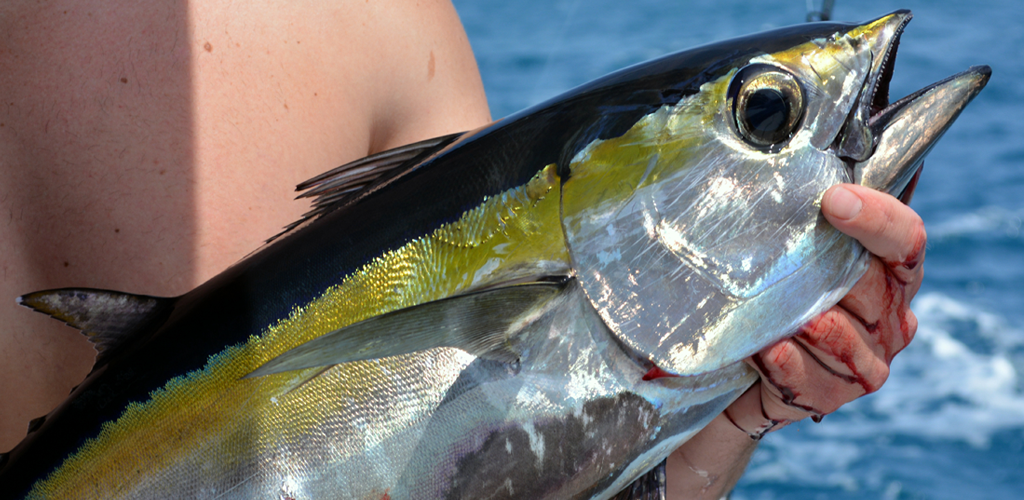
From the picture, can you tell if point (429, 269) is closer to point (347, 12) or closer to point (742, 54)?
point (742, 54)

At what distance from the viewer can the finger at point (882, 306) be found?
125 cm

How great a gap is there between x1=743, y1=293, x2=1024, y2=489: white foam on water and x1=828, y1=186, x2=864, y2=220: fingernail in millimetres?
4717

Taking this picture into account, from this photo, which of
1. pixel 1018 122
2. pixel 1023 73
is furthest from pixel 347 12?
pixel 1023 73

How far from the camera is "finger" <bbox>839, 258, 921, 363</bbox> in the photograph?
4.09 ft

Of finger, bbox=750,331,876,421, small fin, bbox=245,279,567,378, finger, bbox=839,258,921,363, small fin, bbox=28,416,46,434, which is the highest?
small fin, bbox=245,279,567,378

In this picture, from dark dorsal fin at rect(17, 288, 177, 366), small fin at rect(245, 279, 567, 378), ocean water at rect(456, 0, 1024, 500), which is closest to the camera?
small fin at rect(245, 279, 567, 378)

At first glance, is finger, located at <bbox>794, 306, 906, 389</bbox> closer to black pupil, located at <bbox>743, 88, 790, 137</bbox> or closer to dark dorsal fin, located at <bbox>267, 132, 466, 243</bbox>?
black pupil, located at <bbox>743, 88, 790, 137</bbox>

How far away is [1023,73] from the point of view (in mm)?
9703

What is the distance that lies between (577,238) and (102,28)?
4.05 feet

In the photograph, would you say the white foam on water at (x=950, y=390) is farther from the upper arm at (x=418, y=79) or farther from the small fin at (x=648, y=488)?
the small fin at (x=648, y=488)

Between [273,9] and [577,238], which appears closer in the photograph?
[577,238]

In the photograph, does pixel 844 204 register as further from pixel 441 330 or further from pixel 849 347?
pixel 441 330

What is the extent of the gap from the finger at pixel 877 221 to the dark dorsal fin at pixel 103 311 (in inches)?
42.4

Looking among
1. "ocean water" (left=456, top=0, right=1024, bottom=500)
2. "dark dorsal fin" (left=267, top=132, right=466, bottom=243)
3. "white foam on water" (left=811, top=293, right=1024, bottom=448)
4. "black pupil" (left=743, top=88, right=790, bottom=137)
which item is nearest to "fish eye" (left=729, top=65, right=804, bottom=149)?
"black pupil" (left=743, top=88, right=790, bottom=137)
